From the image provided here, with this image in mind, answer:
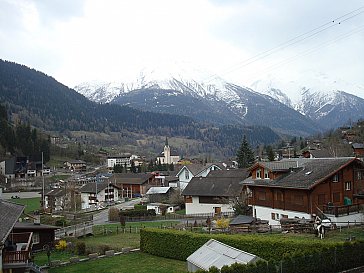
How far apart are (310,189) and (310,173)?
2.77 metres

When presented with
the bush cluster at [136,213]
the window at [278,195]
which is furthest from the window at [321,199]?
the bush cluster at [136,213]

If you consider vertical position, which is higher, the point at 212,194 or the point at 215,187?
the point at 215,187

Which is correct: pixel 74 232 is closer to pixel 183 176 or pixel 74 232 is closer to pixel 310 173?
pixel 310 173

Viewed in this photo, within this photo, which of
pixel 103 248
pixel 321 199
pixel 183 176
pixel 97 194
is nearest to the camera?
pixel 103 248

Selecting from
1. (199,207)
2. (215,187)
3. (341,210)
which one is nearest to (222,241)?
(341,210)

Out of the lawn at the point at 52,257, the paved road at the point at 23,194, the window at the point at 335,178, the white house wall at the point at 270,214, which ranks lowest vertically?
the lawn at the point at 52,257

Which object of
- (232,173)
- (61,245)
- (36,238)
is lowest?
(61,245)

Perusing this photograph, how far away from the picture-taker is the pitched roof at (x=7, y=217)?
22938 millimetres

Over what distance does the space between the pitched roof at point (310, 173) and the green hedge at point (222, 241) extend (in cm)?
1123

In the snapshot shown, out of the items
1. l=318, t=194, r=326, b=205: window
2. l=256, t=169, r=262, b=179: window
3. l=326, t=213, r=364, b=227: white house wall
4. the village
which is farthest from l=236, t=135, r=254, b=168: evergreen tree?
l=326, t=213, r=364, b=227: white house wall

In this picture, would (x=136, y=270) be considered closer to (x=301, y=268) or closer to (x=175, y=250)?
(x=175, y=250)

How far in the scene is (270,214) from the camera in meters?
44.2

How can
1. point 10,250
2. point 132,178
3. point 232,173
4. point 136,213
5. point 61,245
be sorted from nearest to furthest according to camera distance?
→ point 10,250
point 61,245
point 136,213
point 232,173
point 132,178

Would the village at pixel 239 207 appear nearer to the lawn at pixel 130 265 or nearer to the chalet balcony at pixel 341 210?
the chalet balcony at pixel 341 210
